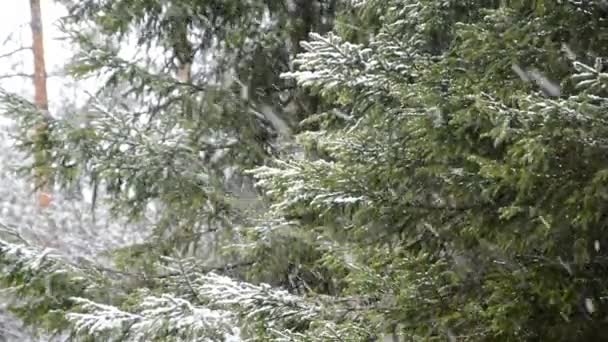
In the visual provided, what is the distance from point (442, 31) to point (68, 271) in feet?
10.7

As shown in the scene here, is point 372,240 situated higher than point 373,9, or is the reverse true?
point 373,9

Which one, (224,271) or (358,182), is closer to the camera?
(358,182)

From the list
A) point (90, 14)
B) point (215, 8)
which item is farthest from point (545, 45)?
point (90, 14)

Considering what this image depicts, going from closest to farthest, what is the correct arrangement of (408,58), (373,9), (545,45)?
(545,45) < (408,58) < (373,9)

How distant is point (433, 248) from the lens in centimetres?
290

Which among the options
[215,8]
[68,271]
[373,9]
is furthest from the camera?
[215,8]

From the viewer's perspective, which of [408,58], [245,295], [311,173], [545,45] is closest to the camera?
[545,45]

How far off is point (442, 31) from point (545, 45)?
0.57m

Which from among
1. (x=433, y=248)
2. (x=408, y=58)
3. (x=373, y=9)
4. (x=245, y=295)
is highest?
(x=373, y=9)

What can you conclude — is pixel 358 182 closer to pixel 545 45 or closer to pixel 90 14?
pixel 545 45

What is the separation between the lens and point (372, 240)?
114 inches

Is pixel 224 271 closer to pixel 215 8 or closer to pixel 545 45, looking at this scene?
pixel 215 8

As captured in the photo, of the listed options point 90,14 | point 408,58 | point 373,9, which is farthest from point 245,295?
point 90,14

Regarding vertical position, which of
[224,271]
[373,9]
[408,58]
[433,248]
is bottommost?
[224,271]
